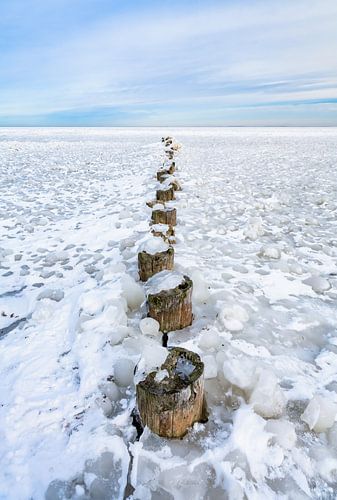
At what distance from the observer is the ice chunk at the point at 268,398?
2.06 m

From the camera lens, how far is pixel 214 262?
14.1 feet

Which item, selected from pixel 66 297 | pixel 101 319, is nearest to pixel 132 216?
pixel 66 297

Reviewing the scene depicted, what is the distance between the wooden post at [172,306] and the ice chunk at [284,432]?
3.57ft

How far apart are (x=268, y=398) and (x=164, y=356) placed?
681 millimetres

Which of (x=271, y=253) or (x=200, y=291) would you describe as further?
(x=271, y=253)

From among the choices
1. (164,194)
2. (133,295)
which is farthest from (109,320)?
(164,194)

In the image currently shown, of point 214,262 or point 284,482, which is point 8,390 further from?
point 214,262

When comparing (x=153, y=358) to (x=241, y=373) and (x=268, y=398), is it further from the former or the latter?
(x=268, y=398)

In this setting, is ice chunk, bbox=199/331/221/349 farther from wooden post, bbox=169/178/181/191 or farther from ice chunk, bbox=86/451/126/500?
wooden post, bbox=169/178/181/191

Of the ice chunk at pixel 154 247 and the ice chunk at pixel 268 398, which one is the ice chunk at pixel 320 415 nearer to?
the ice chunk at pixel 268 398

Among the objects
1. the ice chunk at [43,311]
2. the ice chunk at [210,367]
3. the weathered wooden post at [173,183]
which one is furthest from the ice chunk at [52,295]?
the weathered wooden post at [173,183]

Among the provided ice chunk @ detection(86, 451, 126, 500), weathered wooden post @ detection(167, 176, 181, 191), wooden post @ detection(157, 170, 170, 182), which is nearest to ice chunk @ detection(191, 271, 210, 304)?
ice chunk @ detection(86, 451, 126, 500)

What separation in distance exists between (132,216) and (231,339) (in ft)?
13.0

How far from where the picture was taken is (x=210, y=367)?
2.36 m
